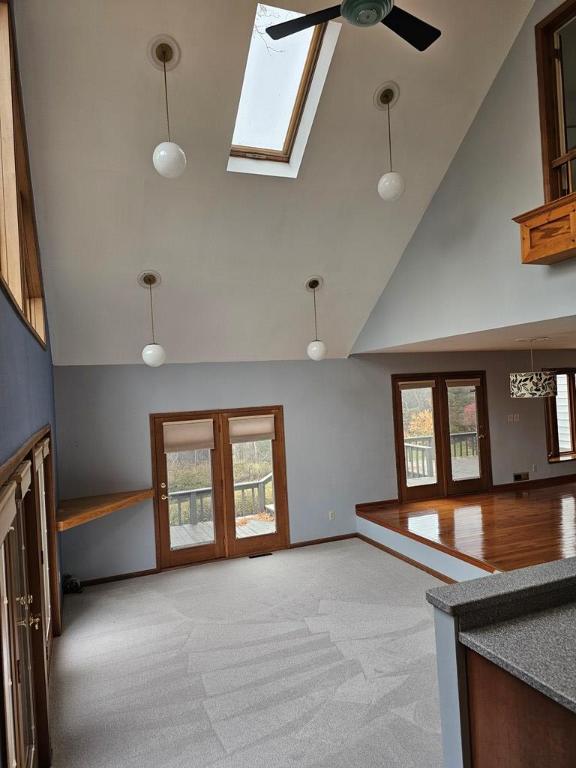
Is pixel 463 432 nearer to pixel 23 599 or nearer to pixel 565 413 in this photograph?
pixel 565 413

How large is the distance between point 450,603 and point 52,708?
3.00 metres

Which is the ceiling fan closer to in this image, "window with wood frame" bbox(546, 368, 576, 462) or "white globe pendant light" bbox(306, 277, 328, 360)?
"white globe pendant light" bbox(306, 277, 328, 360)

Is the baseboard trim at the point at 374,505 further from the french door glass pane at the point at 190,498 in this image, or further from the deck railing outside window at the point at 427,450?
the french door glass pane at the point at 190,498

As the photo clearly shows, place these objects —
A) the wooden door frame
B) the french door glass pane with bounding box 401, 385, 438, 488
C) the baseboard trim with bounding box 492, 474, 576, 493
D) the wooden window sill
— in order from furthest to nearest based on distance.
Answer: the wooden window sill < the baseboard trim with bounding box 492, 474, 576, 493 < the french door glass pane with bounding box 401, 385, 438, 488 < the wooden door frame

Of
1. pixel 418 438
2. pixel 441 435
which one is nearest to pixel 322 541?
pixel 418 438

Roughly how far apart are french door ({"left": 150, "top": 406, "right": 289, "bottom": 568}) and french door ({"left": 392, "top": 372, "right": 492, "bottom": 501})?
6.07ft

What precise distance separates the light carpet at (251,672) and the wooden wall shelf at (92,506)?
3.00 ft

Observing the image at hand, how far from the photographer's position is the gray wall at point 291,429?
221 inches

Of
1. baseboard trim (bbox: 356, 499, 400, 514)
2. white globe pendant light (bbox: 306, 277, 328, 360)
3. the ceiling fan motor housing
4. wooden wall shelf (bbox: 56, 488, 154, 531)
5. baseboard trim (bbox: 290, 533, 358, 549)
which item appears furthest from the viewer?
baseboard trim (bbox: 356, 499, 400, 514)

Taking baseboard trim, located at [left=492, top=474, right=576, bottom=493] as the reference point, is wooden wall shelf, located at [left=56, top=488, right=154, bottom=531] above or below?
above

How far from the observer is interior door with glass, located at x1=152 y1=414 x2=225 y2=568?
5934mm

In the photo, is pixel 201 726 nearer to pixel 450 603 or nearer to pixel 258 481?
pixel 450 603

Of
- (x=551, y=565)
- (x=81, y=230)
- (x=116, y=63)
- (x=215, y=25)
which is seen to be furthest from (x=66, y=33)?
(x=551, y=565)

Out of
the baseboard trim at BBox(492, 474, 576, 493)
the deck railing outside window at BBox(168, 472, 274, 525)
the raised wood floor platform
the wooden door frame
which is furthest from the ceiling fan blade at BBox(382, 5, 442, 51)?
the baseboard trim at BBox(492, 474, 576, 493)
